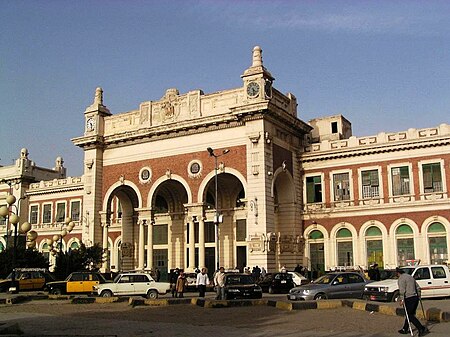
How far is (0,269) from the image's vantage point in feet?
128

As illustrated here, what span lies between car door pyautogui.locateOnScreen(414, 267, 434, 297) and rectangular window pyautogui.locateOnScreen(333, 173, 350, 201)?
1636 centimetres

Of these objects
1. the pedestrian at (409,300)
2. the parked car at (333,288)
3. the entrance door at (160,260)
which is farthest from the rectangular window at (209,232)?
the pedestrian at (409,300)

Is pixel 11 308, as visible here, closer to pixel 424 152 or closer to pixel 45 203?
pixel 424 152

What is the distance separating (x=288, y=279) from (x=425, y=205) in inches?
466

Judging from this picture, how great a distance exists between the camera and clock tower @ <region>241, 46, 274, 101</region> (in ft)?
121

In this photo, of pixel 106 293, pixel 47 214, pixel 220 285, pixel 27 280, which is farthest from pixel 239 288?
pixel 47 214

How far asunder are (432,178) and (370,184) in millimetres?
4220

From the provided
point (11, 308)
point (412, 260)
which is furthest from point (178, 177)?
point (11, 308)

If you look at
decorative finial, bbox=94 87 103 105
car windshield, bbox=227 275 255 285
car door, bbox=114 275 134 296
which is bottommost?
car door, bbox=114 275 134 296

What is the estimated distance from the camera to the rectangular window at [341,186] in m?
39.1

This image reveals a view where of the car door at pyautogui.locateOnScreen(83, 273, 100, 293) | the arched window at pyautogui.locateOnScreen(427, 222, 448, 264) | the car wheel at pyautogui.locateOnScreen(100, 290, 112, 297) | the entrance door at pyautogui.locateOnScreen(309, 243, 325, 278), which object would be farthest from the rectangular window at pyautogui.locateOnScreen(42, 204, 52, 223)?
Answer: the arched window at pyautogui.locateOnScreen(427, 222, 448, 264)

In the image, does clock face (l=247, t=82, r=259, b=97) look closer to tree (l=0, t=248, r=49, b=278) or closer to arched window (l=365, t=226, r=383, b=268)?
arched window (l=365, t=226, r=383, b=268)

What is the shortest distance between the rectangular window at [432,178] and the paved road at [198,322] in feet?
65.6

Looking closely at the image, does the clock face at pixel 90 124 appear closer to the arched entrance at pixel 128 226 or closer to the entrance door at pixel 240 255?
the arched entrance at pixel 128 226
